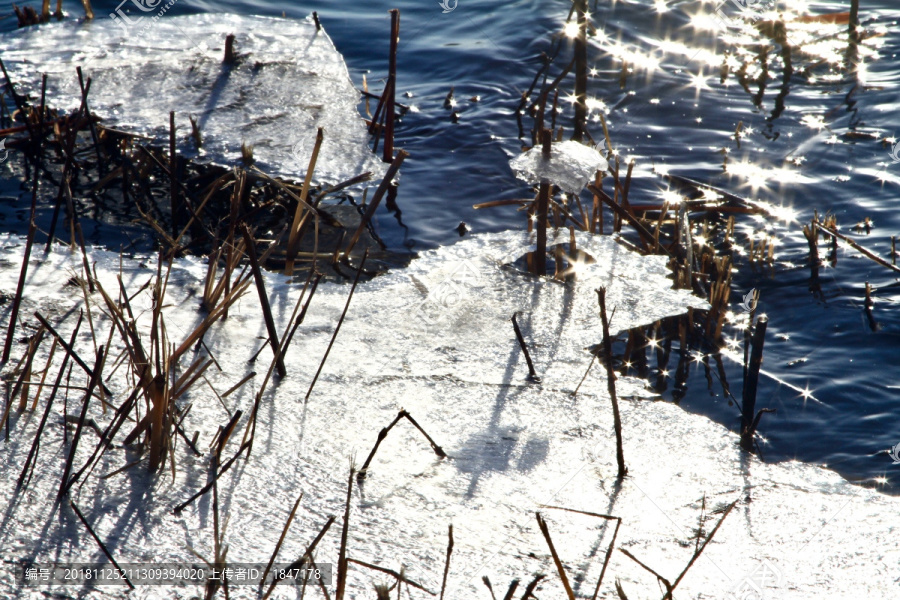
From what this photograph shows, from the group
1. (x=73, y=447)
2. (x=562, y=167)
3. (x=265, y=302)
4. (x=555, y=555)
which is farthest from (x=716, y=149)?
(x=73, y=447)

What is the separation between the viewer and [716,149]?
555 cm

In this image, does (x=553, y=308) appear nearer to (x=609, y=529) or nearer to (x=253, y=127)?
(x=609, y=529)

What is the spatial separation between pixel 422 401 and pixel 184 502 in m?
0.96

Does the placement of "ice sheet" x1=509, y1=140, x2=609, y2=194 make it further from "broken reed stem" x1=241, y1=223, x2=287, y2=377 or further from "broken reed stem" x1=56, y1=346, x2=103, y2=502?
"broken reed stem" x1=56, y1=346, x2=103, y2=502

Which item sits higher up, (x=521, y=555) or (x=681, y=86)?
(x=681, y=86)

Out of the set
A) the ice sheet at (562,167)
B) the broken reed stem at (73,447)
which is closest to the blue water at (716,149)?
the ice sheet at (562,167)

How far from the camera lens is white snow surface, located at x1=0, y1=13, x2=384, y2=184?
15.2 ft

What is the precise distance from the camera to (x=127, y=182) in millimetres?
4465

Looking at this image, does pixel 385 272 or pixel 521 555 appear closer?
pixel 521 555

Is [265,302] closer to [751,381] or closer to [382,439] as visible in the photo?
[382,439]

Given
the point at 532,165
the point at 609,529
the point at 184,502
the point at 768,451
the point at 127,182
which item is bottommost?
the point at 768,451

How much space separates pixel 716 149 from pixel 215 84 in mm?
3687

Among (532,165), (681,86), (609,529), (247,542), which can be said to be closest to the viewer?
(247,542)

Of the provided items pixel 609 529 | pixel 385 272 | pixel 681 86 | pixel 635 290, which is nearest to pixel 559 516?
pixel 609 529
